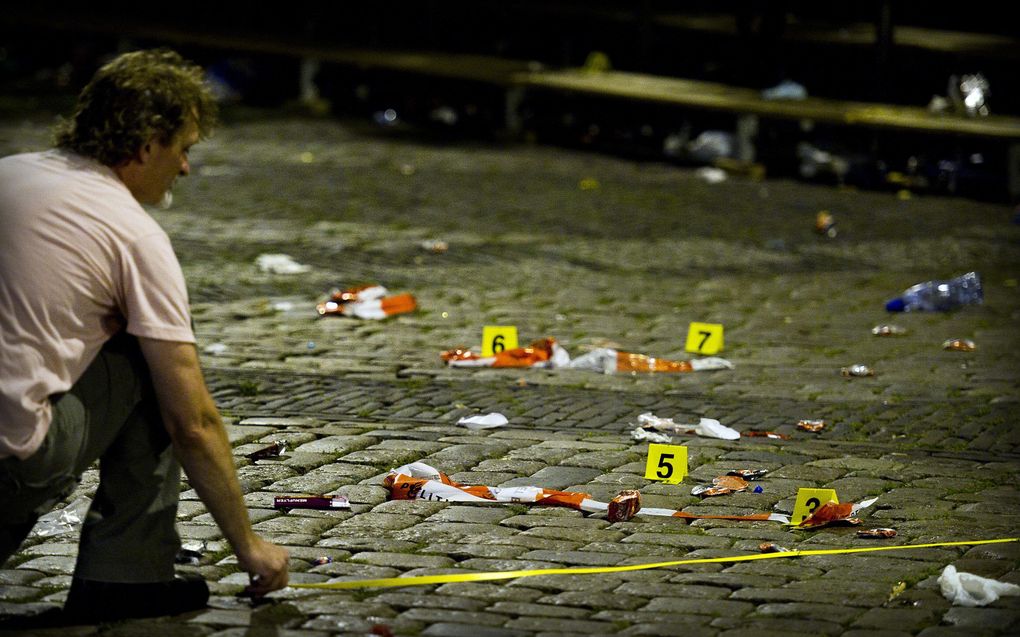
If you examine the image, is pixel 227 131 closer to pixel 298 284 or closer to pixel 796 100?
pixel 796 100

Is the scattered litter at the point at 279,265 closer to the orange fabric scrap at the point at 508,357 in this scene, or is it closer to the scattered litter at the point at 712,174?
the orange fabric scrap at the point at 508,357

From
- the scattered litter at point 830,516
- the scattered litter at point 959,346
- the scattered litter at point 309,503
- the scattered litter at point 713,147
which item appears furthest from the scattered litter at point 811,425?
the scattered litter at point 713,147

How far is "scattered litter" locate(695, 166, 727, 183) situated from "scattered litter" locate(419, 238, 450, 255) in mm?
4019

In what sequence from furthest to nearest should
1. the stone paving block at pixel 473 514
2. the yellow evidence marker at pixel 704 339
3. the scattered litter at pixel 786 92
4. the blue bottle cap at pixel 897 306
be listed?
the scattered litter at pixel 786 92, the blue bottle cap at pixel 897 306, the yellow evidence marker at pixel 704 339, the stone paving block at pixel 473 514

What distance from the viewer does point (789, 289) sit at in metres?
9.63

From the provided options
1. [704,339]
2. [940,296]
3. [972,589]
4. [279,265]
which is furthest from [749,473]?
[279,265]

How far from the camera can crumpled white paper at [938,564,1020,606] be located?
4.39 m

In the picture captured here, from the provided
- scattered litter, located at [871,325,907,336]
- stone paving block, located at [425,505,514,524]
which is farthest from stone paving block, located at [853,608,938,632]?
scattered litter, located at [871,325,907,336]

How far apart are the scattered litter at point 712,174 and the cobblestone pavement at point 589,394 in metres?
0.14

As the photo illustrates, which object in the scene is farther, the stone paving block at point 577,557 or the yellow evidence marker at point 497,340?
the yellow evidence marker at point 497,340

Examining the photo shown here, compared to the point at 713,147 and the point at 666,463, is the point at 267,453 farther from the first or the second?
the point at 713,147

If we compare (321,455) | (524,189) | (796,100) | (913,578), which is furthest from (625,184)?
(913,578)

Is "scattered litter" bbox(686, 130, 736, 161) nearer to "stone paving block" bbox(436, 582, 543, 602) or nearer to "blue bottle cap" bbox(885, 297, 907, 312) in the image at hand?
"blue bottle cap" bbox(885, 297, 907, 312)

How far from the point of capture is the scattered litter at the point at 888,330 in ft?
27.8
